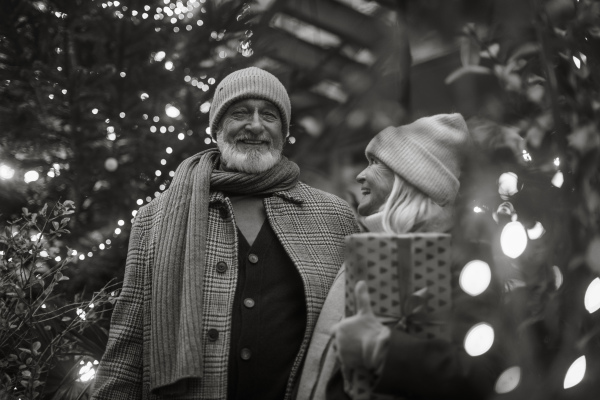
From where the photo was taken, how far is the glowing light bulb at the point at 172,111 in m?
2.36

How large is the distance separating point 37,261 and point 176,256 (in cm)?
80

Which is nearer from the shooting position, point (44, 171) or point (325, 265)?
point (325, 265)

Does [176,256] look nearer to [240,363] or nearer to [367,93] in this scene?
[240,363]

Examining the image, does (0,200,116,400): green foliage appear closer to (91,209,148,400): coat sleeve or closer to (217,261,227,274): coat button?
(91,209,148,400): coat sleeve

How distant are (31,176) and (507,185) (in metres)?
2.32

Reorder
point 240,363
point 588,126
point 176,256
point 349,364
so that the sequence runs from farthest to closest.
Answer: point 176,256
point 240,363
point 349,364
point 588,126

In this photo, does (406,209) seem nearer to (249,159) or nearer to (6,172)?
(249,159)

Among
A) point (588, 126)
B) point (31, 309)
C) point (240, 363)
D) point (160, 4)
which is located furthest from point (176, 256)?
point (588, 126)

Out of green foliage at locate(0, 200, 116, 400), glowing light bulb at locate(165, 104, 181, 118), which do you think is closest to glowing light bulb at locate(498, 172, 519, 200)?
green foliage at locate(0, 200, 116, 400)

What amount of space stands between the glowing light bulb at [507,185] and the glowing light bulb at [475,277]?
0.03 m

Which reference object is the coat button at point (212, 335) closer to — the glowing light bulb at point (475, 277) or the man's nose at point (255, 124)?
the man's nose at point (255, 124)

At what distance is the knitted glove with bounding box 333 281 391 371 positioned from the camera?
98cm

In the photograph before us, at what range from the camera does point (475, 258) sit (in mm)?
310

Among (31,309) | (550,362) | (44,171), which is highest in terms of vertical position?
(44,171)
